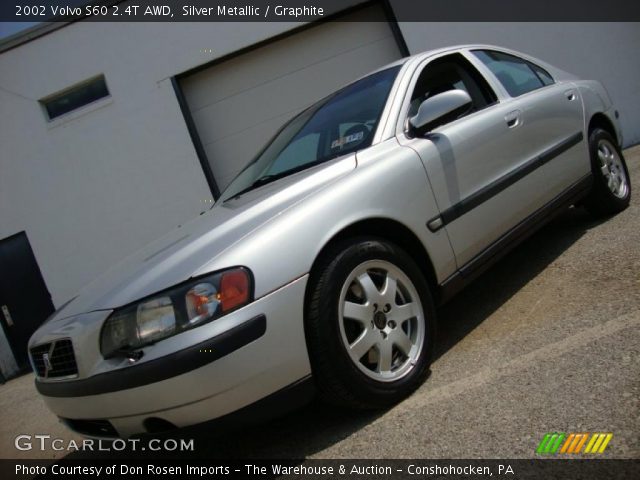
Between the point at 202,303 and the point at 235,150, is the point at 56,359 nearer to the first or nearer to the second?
the point at 202,303

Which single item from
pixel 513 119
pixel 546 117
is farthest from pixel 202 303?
pixel 546 117

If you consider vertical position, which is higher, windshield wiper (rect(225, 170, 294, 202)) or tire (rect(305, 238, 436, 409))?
windshield wiper (rect(225, 170, 294, 202))

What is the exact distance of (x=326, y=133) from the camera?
273 cm

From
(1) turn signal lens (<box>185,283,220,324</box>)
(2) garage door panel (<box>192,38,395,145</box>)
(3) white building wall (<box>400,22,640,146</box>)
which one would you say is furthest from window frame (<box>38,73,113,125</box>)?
(1) turn signal lens (<box>185,283,220,324</box>)

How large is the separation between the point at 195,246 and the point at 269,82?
5.40 metres

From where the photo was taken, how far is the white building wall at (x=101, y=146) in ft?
22.4

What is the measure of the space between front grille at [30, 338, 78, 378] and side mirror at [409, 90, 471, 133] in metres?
1.79

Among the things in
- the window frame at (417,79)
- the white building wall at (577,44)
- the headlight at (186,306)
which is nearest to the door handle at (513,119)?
the window frame at (417,79)

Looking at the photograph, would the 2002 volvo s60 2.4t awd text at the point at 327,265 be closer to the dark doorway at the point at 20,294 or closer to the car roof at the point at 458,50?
the car roof at the point at 458,50

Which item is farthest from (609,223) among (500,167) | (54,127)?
(54,127)

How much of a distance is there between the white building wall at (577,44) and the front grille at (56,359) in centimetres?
624

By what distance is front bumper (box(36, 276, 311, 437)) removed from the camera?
1665 mm

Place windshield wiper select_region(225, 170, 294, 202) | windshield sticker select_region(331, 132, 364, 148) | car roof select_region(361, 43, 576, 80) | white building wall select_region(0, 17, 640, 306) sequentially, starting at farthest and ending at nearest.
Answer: white building wall select_region(0, 17, 640, 306) < car roof select_region(361, 43, 576, 80) < windshield wiper select_region(225, 170, 294, 202) < windshield sticker select_region(331, 132, 364, 148)

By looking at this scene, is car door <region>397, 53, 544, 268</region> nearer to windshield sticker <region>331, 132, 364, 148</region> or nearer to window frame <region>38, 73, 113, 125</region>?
windshield sticker <region>331, 132, 364, 148</region>
